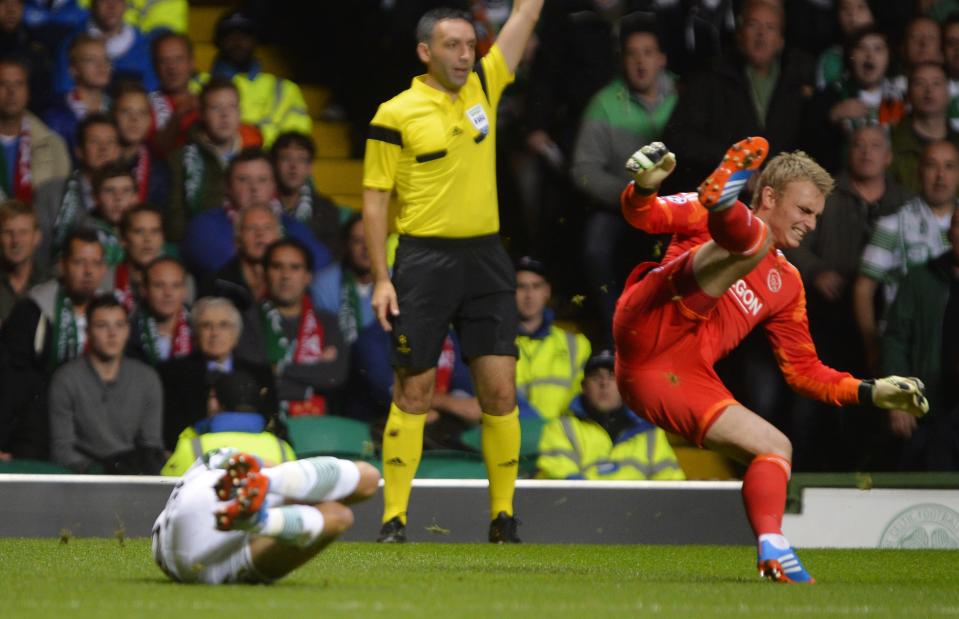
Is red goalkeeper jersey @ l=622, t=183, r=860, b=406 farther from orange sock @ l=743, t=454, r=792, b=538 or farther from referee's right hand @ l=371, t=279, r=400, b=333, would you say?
referee's right hand @ l=371, t=279, r=400, b=333

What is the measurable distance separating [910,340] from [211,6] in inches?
193

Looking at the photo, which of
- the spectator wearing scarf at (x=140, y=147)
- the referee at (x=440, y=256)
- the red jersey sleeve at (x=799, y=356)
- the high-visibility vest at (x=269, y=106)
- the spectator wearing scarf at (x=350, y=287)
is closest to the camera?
the red jersey sleeve at (x=799, y=356)

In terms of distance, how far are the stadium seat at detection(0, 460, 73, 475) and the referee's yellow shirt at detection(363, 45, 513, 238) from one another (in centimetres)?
253

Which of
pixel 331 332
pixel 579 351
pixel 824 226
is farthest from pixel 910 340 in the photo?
pixel 331 332

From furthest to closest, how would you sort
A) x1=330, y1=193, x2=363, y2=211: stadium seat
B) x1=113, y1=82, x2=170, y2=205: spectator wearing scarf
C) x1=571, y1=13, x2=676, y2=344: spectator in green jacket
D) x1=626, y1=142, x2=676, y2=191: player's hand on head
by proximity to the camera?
x1=330, y1=193, x2=363, y2=211: stadium seat → x1=113, y1=82, x2=170, y2=205: spectator wearing scarf → x1=571, y1=13, x2=676, y2=344: spectator in green jacket → x1=626, y1=142, x2=676, y2=191: player's hand on head

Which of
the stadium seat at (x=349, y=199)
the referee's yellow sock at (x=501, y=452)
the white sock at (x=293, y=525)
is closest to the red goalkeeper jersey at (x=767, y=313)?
the referee's yellow sock at (x=501, y=452)

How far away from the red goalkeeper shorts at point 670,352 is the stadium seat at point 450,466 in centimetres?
282

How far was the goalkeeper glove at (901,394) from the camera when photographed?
586cm

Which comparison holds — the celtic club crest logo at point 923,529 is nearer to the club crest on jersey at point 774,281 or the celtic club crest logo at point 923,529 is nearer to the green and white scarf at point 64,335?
the club crest on jersey at point 774,281

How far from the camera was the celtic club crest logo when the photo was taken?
838 centimetres

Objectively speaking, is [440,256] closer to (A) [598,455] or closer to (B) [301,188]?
(A) [598,455]

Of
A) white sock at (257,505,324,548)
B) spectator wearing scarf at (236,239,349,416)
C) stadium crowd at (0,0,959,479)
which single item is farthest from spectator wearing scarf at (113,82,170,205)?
white sock at (257,505,324,548)

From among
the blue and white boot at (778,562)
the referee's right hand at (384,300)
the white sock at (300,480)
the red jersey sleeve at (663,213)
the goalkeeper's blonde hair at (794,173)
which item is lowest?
the blue and white boot at (778,562)

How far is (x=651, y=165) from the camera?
597cm
